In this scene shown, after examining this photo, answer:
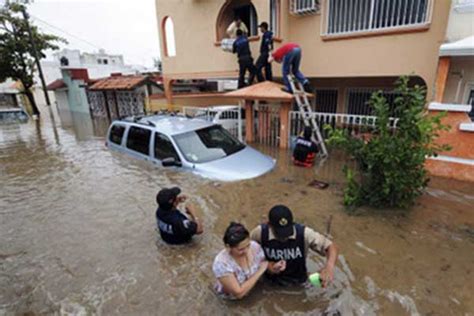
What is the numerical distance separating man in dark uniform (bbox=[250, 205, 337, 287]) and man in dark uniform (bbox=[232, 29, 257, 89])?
728cm

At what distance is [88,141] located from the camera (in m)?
10.8

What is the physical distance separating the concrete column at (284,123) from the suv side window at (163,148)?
371cm

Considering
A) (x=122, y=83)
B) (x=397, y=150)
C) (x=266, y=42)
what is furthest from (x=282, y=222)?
(x=122, y=83)

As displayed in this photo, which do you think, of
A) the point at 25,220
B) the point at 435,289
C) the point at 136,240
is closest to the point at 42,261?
the point at 136,240

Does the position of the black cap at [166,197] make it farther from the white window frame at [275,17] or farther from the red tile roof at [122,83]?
the red tile roof at [122,83]

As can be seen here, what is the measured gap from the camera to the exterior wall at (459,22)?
17.9ft

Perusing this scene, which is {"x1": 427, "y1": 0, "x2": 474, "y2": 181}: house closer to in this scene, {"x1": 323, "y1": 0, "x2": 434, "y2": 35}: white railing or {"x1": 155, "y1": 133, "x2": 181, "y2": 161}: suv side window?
{"x1": 323, "y1": 0, "x2": 434, "y2": 35}: white railing

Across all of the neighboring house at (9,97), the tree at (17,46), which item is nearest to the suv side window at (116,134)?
the tree at (17,46)

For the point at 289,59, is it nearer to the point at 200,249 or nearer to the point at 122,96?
the point at 200,249

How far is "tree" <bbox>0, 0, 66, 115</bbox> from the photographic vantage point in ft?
57.4

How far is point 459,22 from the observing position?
222 inches

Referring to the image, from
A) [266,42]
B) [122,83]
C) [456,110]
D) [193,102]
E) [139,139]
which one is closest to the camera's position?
[456,110]

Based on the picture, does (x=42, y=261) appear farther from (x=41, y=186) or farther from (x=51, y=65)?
(x=51, y=65)

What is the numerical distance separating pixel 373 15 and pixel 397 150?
5.07 m
